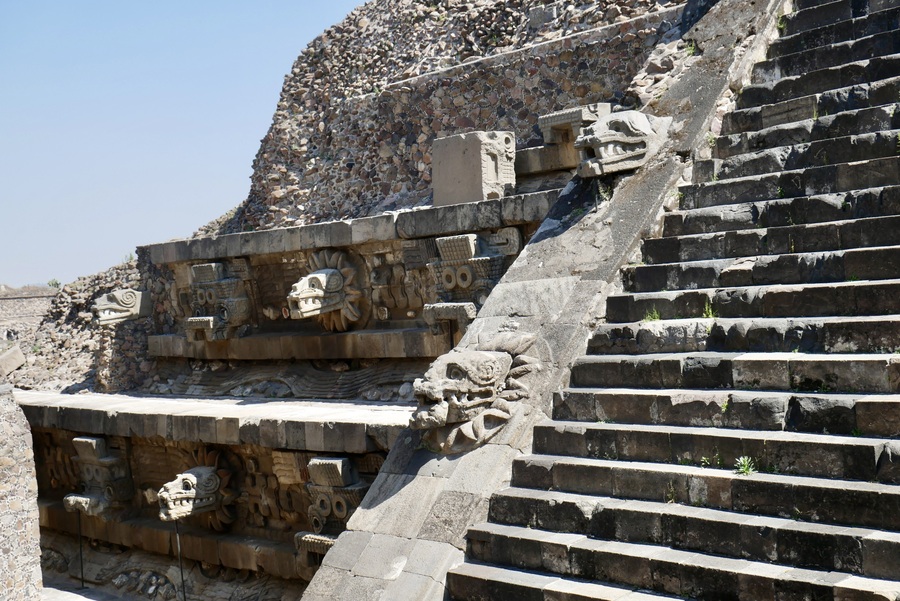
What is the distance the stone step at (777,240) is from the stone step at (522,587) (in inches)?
90.4

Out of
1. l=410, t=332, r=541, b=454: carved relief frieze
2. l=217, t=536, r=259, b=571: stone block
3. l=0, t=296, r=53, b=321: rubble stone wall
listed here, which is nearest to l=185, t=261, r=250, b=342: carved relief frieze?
l=217, t=536, r=259, b=571: stone block

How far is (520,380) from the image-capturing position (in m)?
6.07

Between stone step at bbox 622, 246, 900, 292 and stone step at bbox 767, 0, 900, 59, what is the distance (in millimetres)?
2441

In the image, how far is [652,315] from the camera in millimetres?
5988

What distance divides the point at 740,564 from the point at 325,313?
7221 mm

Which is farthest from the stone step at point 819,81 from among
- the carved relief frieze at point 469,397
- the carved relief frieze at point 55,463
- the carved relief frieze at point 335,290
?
the carved relief frieze at point 55,463

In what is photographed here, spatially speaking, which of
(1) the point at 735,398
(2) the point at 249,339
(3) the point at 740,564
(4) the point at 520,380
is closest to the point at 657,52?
(4) the point at 520,380

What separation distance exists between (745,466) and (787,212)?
1.95m

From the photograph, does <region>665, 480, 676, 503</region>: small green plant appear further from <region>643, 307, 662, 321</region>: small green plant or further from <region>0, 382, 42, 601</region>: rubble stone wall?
<region>0, 382, 42, 601</region>: rubble stone wall

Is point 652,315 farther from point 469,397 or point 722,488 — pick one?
point 722,488

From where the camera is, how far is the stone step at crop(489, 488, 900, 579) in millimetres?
4094

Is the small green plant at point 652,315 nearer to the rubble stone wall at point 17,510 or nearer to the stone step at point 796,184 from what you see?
the stone step at point 796,184

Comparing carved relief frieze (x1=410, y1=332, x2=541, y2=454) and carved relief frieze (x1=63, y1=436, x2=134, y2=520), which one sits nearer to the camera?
carved relief frieze (x1=410, y1=332, x2=541, y2=454)

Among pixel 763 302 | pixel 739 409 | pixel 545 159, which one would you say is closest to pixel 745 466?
pixel 739 409
